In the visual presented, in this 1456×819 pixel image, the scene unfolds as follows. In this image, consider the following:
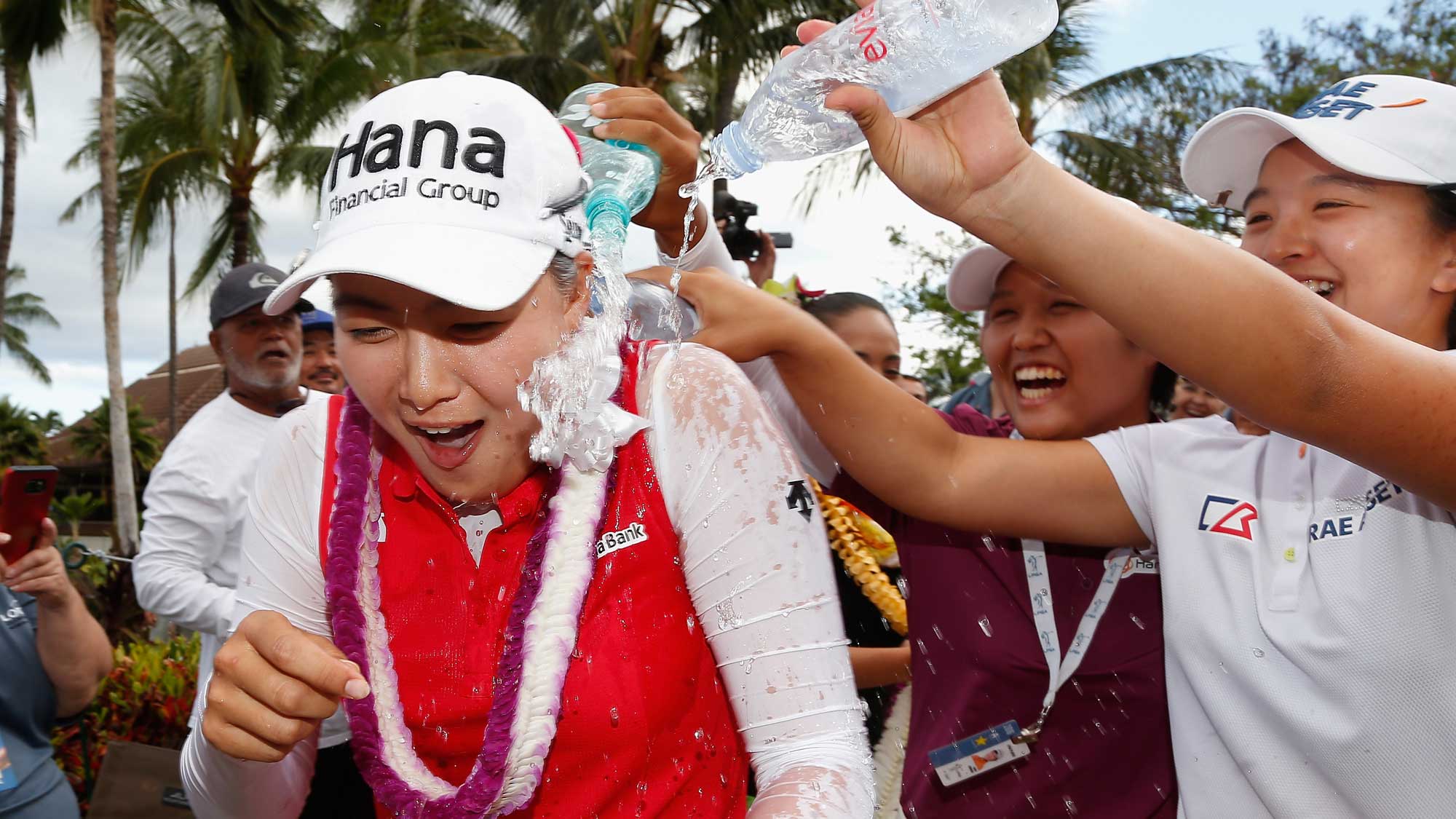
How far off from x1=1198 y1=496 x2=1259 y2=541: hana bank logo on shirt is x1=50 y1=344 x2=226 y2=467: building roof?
127 ft

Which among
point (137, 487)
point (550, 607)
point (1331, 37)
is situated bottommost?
point (137, 487)

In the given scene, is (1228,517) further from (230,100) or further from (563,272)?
(230,100)

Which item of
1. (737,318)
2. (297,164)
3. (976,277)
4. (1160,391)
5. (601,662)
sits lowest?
(601,662)

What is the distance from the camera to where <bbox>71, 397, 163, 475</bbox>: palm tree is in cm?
3312

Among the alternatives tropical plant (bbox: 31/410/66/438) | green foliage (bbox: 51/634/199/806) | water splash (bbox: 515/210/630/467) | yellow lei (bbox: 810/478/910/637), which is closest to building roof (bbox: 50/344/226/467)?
tropical plant (bbox: 31/410/66/438)

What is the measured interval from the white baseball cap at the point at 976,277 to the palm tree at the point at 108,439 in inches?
1352

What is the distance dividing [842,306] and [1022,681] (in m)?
2.84

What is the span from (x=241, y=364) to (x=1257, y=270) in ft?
15.5

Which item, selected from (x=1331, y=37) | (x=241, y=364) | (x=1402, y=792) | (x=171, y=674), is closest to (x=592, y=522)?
(x=1402, y=792)

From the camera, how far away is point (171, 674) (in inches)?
253

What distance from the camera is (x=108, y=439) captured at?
35.7m

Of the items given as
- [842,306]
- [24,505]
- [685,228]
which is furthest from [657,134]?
[842,306]

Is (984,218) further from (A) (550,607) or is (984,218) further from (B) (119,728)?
(B) (119,728)

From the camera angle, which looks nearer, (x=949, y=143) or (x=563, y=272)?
(x=949, y=143)
